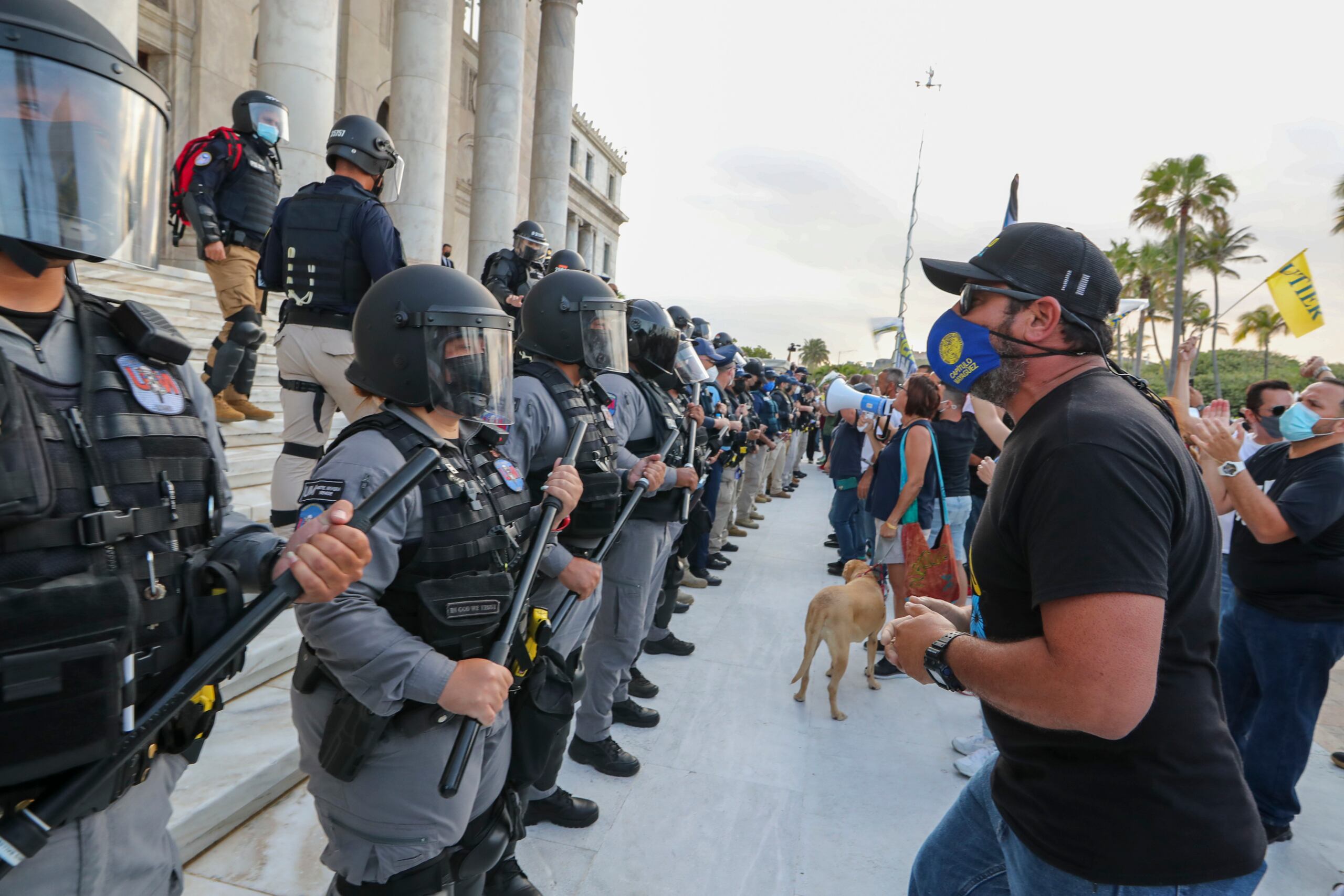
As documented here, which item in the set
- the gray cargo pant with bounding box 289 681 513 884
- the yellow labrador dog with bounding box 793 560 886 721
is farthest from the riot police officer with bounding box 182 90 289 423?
the yellow labrador dog with bounding box 793 560 886 721

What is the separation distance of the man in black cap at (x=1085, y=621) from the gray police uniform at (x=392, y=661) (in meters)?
1.19

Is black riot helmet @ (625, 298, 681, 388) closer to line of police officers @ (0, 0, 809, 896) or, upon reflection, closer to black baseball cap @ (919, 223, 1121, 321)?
line of police officers @ (0, 0, 809, 896)

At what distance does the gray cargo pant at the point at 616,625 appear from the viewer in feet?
13.2

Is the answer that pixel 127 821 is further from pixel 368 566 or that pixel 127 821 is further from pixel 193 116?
pixel 193 116

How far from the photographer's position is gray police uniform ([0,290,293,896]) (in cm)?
129

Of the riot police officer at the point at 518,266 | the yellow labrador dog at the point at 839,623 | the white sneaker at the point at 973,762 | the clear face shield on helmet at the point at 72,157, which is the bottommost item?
the white sneaker at the point at 973,762

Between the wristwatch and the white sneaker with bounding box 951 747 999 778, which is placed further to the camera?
the white sneaker with bounding box 951 747 999 778

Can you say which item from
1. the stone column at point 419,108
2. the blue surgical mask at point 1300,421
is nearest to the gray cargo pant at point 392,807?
the blue surgical mask at point 1300,421

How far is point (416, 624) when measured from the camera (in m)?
2.03

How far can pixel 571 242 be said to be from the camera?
38219 millimetres

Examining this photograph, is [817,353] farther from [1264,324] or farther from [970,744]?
[970,744]

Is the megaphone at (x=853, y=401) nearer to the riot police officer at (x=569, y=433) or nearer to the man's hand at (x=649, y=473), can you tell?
the man's hand at (x=649, y=473)

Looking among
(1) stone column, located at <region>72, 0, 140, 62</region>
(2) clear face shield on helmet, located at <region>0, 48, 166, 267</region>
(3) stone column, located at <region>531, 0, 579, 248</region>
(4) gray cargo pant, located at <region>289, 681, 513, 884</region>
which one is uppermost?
(3) stone column, located at <region>531, 0, 579, 248</region>

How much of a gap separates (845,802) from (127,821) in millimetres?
3380
